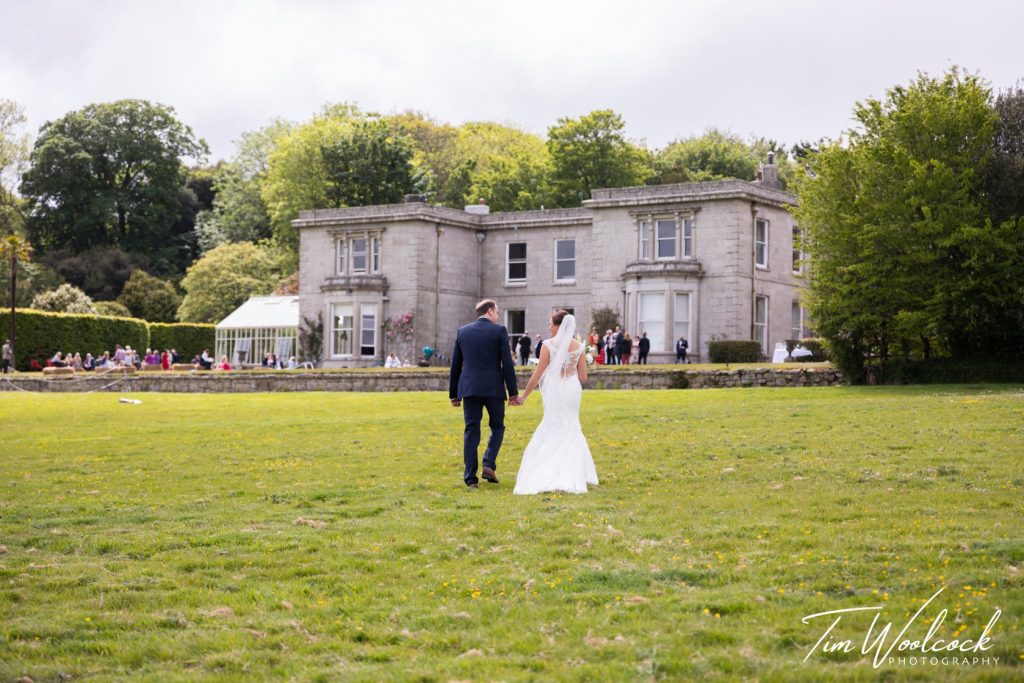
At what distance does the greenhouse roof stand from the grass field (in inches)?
1816

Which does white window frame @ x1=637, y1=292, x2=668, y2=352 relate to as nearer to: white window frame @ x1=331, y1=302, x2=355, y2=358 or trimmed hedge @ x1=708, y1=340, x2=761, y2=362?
trimmed hedge @ x1=708, y1=340, x2=761, y2=362

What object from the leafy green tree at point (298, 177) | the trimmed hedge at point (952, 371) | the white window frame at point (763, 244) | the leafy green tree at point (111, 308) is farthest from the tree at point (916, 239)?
the leafy green tree at point (111, 308)

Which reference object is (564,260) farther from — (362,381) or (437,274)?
(362,381)

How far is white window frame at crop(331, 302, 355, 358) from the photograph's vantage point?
56.2 meters

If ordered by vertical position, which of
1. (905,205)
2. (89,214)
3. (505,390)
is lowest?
(505,390)

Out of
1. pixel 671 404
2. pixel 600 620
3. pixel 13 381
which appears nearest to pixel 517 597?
pixel 600 620

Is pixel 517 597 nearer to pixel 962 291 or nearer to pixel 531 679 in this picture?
pixel 531 679

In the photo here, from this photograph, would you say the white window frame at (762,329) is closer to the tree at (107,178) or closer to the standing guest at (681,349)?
the standing guest at (681,349)

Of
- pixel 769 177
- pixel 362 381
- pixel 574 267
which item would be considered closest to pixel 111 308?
pixel 574 267

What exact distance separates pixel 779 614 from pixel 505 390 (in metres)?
7.17

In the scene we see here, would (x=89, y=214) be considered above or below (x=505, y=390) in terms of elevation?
above

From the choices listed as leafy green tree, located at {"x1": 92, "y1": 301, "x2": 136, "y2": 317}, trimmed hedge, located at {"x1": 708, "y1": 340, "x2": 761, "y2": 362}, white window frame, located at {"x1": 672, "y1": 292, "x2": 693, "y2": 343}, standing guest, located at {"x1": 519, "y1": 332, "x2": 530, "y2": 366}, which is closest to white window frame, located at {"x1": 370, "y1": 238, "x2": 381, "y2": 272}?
standing guest, located at {"x1": 519, "y1": 332, "x2": 530, "y2": 366}

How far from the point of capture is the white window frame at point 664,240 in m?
50.6

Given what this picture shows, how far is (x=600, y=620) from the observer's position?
719cm
